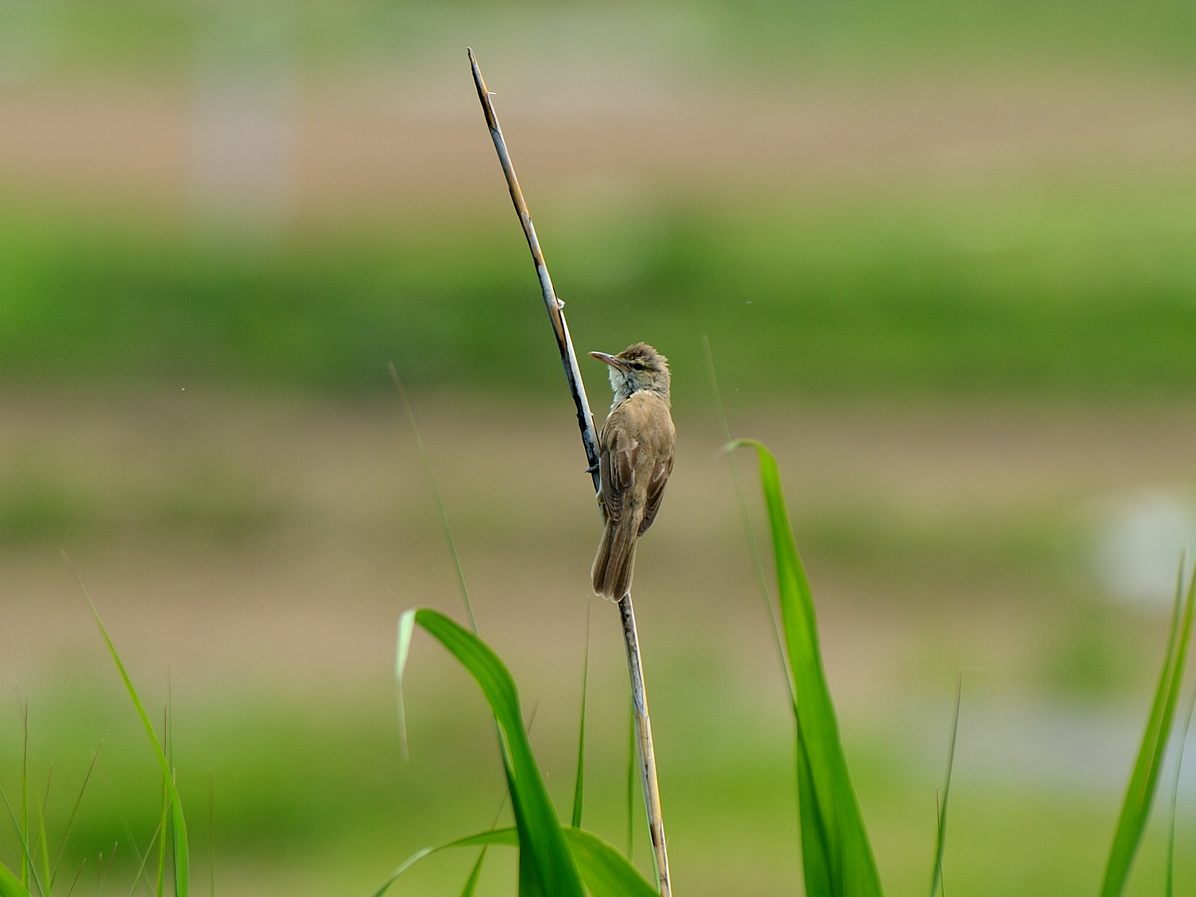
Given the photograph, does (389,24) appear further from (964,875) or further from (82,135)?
(964,875)

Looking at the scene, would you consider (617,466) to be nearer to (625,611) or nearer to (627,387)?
(627,387)

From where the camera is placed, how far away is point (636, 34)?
104ft

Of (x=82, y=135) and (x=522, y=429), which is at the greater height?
(x=82, y=135)

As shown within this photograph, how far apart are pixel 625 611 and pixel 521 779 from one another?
240 millimetres

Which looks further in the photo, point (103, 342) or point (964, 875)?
point (103, 342)

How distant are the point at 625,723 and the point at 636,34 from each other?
24498 mm

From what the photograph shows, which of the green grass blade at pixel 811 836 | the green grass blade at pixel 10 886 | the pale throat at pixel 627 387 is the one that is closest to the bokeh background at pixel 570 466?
the pale throat at pixel 627 387

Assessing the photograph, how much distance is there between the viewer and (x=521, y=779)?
1.43 meters

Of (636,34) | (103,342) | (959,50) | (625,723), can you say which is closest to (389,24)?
(636,34)

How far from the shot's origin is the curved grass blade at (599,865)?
4.77 feet

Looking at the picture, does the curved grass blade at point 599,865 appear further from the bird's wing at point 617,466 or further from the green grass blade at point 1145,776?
the bird's wing at point 617,466

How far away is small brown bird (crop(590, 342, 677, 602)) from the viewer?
98.4 inches

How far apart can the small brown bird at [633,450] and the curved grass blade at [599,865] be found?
2.86ft

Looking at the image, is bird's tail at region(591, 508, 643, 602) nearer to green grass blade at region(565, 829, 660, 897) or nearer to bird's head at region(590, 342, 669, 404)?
bird's head at region(590, 342, 669, 404)
